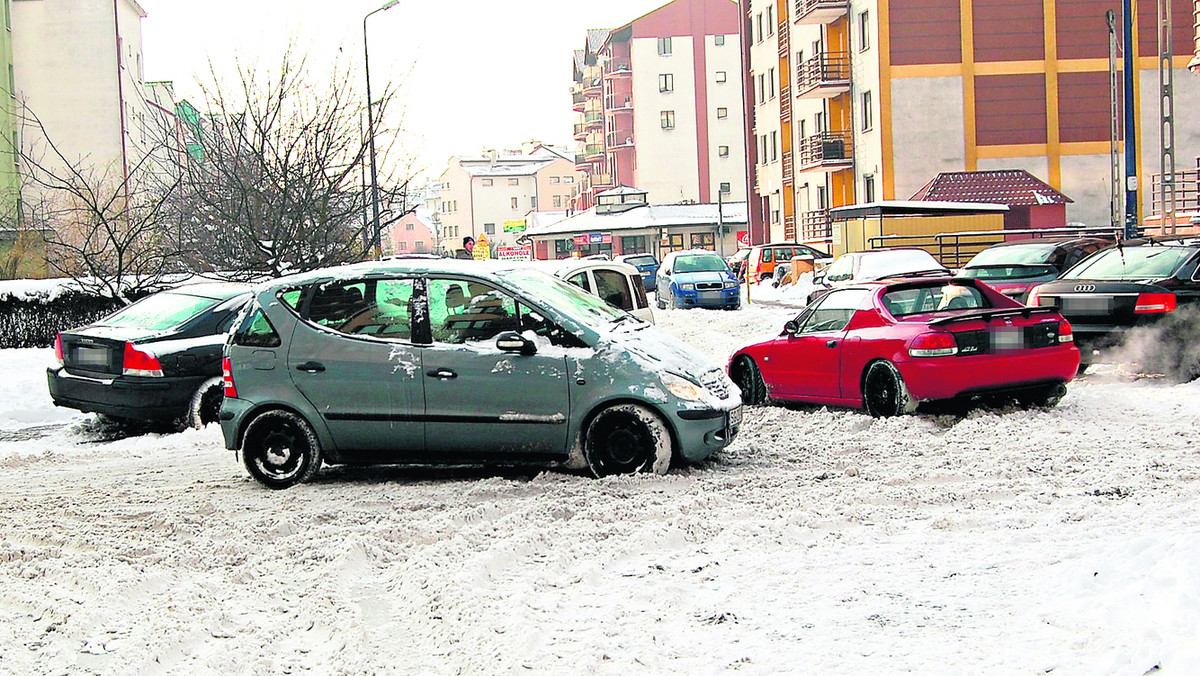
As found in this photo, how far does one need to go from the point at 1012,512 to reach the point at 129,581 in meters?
4.62

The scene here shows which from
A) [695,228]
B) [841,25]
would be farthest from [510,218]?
[841,25]

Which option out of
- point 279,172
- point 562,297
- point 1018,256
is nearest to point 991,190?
point 1018,256

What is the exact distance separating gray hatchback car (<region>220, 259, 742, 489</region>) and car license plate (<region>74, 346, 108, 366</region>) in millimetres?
3783

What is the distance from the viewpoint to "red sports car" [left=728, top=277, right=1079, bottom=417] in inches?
417

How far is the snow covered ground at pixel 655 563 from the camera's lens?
4977mm

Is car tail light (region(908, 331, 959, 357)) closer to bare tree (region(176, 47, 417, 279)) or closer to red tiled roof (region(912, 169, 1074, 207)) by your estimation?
bare tree (region(176, 47, 417, 279))

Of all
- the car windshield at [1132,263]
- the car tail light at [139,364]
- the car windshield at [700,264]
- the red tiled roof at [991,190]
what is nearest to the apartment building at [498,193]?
the red tiled roof at [991,190]

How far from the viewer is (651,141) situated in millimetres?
97875

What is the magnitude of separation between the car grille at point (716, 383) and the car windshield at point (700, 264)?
27.1m

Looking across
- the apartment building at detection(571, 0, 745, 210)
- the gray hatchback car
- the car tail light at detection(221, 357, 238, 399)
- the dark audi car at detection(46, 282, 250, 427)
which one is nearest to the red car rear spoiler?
the gray hatchback car

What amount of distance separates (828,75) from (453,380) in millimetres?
43867

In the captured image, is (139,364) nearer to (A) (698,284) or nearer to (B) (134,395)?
(B) (134,395)

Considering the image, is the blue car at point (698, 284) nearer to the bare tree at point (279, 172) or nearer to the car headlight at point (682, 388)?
the bare tree at point (279, 172)

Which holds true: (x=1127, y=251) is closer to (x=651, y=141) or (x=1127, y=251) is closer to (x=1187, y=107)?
(x=1187, y=107)
